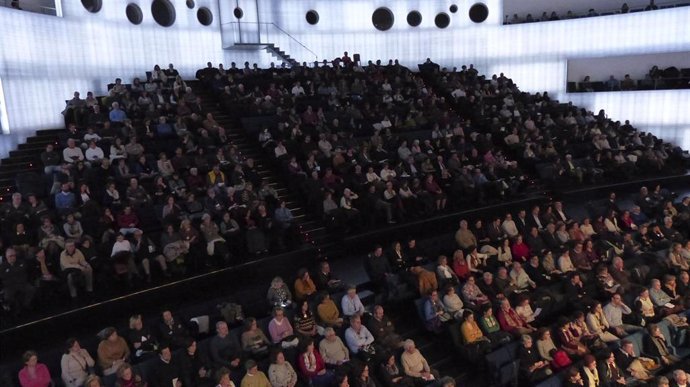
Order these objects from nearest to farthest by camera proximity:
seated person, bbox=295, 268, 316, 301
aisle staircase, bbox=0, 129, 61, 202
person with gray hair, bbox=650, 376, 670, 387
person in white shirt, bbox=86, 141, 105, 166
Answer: person with gray hair, bbox=650, 376, 670, 387 < seated person, bbox=295, 268, 316, 301 < aisle staircase, bbox=0, 129, 61, 202 < person in white shirt, bbox=86, 141, 105, 166

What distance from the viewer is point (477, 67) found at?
20219mm

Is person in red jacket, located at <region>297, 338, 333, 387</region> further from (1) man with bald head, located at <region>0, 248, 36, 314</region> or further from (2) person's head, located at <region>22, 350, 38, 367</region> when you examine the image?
(1) man with bald head, located at <region>0, 248, 36, 314</region>

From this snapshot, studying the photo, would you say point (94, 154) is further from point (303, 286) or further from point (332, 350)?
point (332, 350)

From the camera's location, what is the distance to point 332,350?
6039mm

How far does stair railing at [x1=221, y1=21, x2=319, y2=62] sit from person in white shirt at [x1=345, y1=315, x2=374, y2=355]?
39.7 feet

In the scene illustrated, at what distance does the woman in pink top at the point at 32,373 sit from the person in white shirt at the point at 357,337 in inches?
118

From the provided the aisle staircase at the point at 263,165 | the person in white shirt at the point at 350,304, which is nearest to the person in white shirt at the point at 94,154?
the aisle staircase at the point at 263,165

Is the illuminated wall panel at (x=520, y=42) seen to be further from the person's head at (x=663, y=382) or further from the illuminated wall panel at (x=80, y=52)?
the person's head at (x=663, y=382)

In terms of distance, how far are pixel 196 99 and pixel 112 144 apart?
116 inches

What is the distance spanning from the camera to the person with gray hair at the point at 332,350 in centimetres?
600

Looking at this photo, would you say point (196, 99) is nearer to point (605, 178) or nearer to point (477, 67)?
point (605, 178)

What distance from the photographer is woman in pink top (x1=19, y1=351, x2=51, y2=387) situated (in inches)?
202

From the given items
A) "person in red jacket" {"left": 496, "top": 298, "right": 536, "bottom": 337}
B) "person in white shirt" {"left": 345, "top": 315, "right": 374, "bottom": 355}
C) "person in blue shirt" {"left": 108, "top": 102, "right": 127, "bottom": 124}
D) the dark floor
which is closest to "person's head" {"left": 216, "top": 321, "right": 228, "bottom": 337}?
the dark floor

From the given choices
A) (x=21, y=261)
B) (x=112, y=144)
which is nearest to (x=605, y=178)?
(x=112, y=144)
